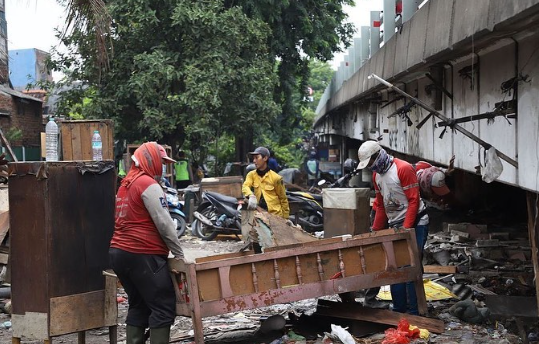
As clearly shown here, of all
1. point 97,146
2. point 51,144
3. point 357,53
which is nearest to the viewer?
point 51,144

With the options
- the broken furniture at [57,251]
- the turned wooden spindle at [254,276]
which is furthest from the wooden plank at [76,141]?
the turned wooden spindle at [254,276]

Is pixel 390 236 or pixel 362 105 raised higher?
pixel 362 105

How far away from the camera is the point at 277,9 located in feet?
73.8

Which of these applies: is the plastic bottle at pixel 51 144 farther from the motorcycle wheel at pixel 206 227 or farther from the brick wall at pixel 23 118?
the brick wall at pixel 23 118

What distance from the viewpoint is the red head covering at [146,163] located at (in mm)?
5637

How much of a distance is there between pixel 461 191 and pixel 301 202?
3.53 metres

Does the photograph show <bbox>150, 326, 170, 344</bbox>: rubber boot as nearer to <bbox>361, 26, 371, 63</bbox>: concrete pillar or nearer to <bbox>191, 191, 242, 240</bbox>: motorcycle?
<bbox>191, 191, 242, 240</bbox>: motorcycle

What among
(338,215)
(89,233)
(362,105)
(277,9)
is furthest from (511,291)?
(277,9)

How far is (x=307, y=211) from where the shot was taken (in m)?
16.1

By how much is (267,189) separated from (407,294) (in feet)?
10.9

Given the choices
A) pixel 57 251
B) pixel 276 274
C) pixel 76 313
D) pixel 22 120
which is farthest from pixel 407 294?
pixel 22 120

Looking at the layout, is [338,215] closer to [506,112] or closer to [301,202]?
[301,202]

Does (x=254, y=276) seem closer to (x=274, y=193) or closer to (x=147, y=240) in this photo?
(x=147, y=240)

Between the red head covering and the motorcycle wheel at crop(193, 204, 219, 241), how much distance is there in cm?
942
